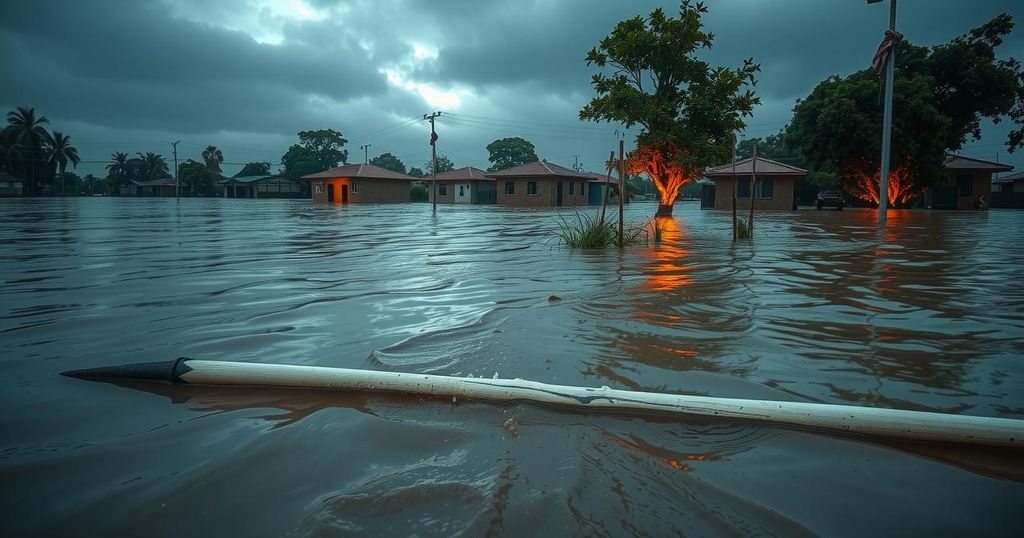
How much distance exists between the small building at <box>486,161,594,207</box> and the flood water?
1467 inches

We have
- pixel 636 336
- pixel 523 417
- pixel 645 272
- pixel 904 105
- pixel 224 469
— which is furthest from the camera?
pixel 904 105

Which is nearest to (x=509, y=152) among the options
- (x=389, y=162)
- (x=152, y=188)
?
(x=389, y=162)

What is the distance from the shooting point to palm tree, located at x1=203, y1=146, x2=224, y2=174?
90.4 m

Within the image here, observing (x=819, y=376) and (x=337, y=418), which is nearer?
(x=337, y=418)

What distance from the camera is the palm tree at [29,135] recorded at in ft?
205

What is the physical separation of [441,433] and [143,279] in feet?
18.5

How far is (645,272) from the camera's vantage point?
277 inches

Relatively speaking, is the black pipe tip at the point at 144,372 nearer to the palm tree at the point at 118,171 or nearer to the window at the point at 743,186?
the window at the point at 743,186

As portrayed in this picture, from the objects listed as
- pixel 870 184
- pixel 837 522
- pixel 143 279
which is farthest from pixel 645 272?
pixel 870 184

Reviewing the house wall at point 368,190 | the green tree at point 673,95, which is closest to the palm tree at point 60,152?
the house wall at point 368,190

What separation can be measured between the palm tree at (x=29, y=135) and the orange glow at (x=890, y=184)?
80050 millimetres

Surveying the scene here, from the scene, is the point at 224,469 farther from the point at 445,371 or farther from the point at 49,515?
the point at 445,371

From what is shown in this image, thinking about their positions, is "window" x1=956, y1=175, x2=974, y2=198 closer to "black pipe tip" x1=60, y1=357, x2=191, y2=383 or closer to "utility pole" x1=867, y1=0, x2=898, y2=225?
"utility pole" x1=867, y1=0, x2=898, y2=225

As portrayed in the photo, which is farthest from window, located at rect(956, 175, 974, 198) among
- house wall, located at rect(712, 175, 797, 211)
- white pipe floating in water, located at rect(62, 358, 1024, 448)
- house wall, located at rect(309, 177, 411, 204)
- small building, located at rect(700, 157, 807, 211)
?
white pipe floating in water, located at rect(62, 358, 1024, 448)
